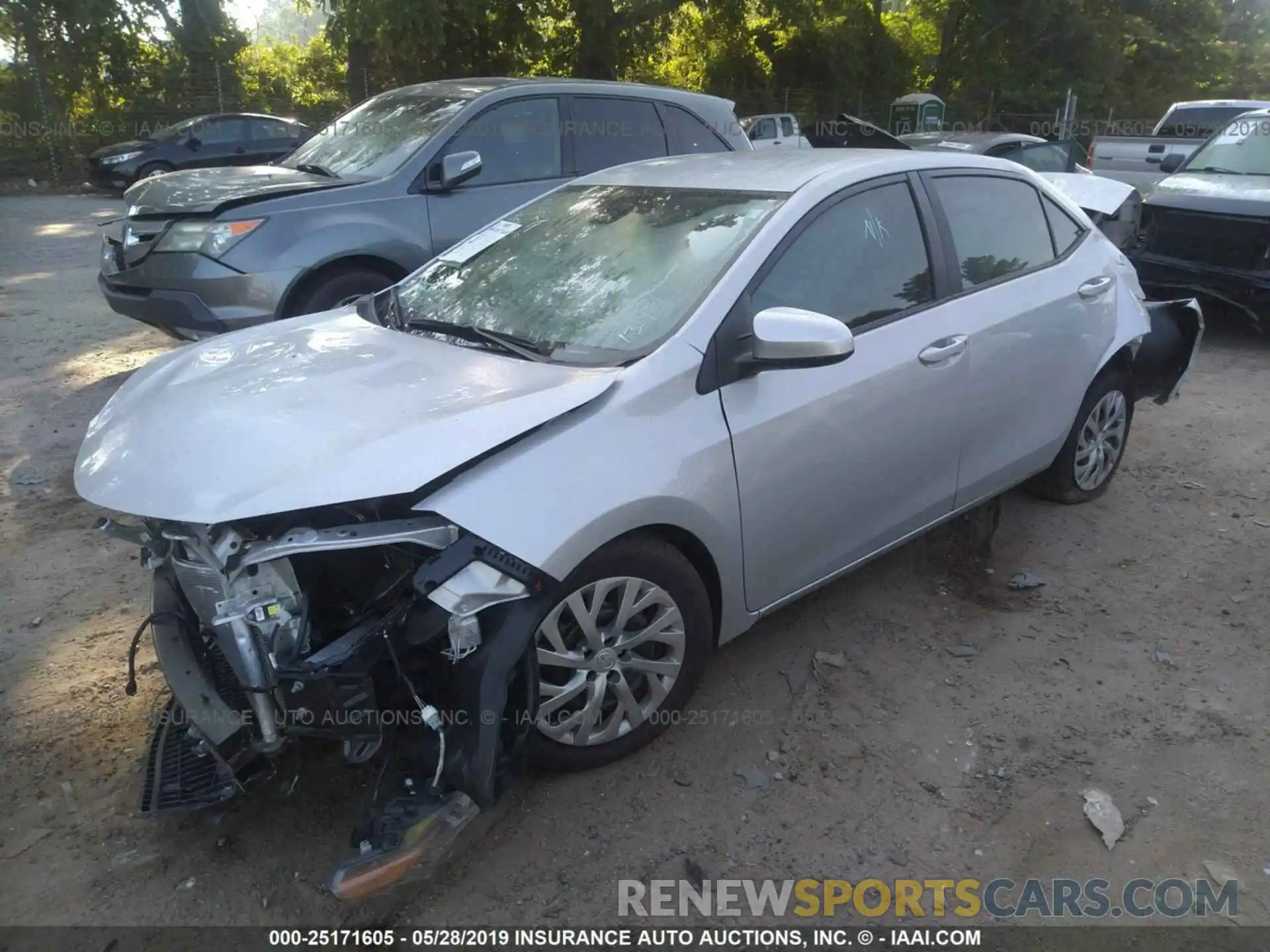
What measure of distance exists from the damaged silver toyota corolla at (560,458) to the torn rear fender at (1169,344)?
45.8 inches

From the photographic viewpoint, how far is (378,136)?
6.54 meters

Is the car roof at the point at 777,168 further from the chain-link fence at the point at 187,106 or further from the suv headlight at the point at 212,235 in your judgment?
the chain-link fence at the point at 187,106

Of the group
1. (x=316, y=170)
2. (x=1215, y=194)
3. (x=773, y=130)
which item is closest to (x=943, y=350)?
(x=316, y=170)

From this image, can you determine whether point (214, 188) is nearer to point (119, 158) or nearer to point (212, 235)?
point (212, 235)

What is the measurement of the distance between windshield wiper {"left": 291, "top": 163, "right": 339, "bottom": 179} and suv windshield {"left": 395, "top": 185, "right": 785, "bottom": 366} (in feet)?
9.18

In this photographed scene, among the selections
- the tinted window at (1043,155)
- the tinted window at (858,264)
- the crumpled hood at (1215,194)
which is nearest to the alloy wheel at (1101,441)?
the tinted window at (858,264)

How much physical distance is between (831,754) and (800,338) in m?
1.34

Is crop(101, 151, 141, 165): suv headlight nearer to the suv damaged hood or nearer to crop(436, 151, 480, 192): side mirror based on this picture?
the suv damaged hood

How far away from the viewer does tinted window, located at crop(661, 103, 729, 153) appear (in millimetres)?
6930

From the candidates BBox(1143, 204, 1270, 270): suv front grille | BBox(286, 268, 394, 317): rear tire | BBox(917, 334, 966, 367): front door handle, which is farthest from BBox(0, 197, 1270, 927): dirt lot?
BBox(1143, 204, 1270, 270): suv front grille

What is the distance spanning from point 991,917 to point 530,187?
5.28 m

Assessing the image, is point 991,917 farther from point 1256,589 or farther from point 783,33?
point 783,33

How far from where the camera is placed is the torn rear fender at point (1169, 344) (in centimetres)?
495

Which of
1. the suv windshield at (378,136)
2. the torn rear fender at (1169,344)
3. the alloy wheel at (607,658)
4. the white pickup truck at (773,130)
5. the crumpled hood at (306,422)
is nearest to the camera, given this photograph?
the crumpled hood at (306,422)
